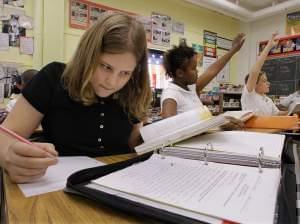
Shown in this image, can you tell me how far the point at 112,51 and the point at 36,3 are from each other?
2.58m

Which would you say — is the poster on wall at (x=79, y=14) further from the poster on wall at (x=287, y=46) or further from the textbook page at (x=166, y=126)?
the poster on wall at (x=287, y=46)

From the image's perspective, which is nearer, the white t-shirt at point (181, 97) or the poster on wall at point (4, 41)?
the white t-shirt at point (181, 97)

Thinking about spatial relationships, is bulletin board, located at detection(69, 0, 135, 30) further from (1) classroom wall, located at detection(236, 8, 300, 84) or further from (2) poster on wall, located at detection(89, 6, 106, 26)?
(1) classroom wall, located at detection(236, 8, 300, 84)

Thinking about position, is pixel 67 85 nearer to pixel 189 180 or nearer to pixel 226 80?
pixel 189 180

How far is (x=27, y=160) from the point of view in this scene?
42 cm

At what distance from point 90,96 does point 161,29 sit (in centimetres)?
338

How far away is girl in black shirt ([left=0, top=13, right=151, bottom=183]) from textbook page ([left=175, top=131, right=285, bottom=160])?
0.83ft

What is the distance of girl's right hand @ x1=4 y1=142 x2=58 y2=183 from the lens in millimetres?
422

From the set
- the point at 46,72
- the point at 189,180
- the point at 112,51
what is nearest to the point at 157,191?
the point at 189,180

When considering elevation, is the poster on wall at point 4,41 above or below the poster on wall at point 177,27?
below

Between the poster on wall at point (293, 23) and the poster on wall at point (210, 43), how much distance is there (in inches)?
47.5

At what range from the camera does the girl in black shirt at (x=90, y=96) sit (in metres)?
0.75

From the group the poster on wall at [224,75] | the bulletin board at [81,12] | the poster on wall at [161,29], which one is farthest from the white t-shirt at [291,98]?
the bulletin board at [81,12]

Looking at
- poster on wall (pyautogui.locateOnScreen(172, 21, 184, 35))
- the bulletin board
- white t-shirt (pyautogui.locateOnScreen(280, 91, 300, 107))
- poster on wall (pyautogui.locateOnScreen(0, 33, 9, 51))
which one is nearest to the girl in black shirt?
poster on wall (pyautogui.locateOnScreen(0, 33, 9, 51))
